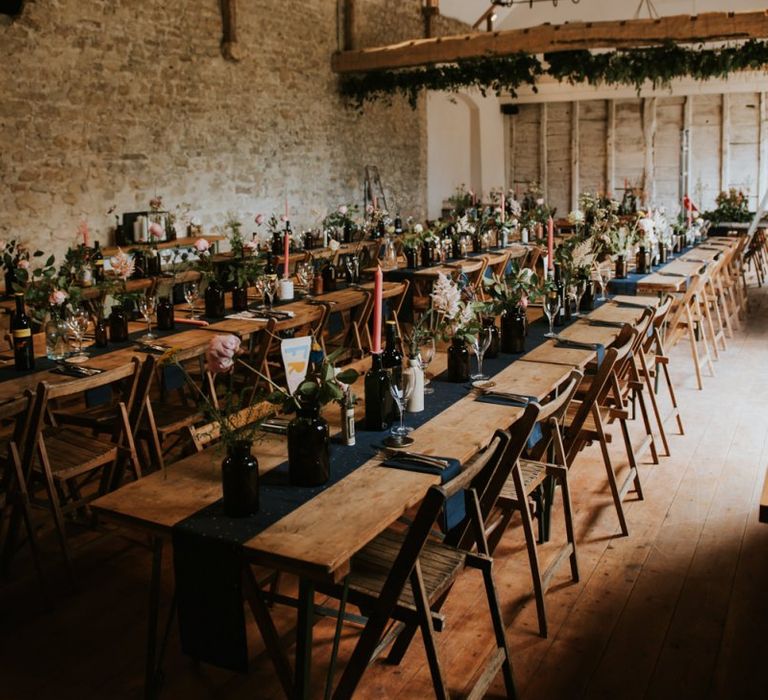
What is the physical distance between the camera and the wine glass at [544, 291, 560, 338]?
15.6ft

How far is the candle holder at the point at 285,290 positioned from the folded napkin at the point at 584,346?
7.33 ft

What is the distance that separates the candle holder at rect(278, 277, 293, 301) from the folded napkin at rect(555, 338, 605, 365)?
2234 mm

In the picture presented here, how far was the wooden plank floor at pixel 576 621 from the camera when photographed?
2900 mm

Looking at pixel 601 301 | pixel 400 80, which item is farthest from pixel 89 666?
pixel 400 80

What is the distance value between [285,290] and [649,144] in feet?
41.2

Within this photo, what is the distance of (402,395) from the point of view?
10.0ft

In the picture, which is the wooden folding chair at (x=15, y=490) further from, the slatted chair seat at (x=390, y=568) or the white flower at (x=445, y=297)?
the white flower at (x=445, y=297)

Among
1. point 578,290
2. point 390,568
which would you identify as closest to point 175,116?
point 578,290

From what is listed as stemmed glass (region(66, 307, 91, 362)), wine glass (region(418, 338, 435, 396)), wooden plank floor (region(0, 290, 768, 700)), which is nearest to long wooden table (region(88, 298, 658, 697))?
wine glass (region(418, 338, 435, 396))

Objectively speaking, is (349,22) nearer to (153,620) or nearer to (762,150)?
(762,150)

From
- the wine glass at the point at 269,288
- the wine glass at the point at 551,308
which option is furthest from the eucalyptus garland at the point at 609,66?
the wine glass at the point at 551,308

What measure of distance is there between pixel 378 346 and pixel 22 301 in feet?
7.63

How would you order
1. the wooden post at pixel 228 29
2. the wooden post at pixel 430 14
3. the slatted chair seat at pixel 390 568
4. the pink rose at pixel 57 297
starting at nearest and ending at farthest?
the slatted chair seat at pixel 390 568 < the pink rose at pixel 57 297 < the wooden post at pixel 228 29 < the wooden post at pixel 430 14

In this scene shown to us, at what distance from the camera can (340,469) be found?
2.76 metres
